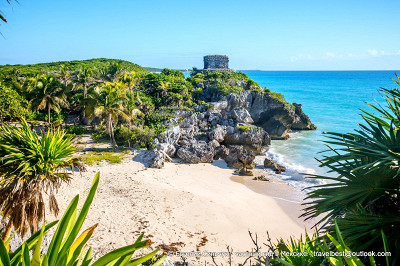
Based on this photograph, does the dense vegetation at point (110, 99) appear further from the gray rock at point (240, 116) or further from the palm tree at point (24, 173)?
the palm tree at point (24, 173)

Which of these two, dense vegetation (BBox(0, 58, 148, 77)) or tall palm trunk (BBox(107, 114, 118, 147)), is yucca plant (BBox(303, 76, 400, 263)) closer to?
tall palm trunk (BBox(107, 114, 118, 147))

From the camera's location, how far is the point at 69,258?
1.60 meters

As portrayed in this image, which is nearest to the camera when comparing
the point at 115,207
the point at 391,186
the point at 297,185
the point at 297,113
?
the point at 391,186

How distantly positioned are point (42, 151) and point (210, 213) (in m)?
9.47

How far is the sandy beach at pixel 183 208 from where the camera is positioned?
1084 centimetres

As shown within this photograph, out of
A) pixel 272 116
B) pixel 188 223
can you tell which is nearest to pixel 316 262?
pixel 188 223

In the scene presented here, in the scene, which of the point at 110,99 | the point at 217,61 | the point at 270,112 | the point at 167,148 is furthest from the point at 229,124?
the point at 217,61

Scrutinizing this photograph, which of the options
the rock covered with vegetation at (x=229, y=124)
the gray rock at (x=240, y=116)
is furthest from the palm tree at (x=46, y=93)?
the gray rock at (x=240, y=116)

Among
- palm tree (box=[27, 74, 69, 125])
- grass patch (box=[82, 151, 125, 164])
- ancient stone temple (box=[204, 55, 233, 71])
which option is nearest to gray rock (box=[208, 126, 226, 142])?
grass patch (box=[82, 151, 125, 164])

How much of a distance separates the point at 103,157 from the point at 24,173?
14905 millimetres

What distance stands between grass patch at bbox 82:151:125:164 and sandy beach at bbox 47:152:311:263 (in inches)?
28.5

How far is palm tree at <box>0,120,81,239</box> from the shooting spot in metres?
5.84

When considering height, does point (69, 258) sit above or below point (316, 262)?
above

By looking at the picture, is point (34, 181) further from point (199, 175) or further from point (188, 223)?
point (199, 175)
